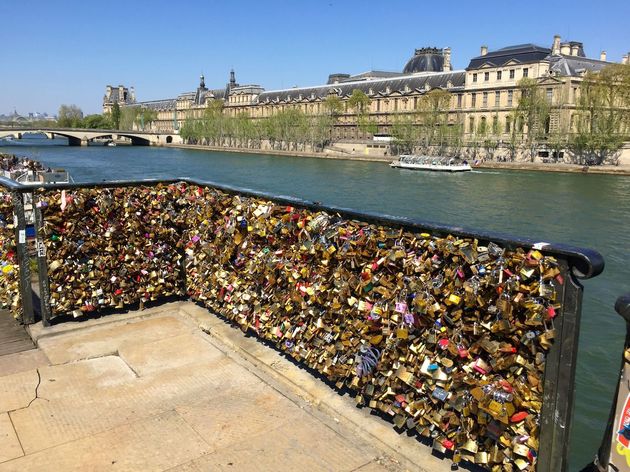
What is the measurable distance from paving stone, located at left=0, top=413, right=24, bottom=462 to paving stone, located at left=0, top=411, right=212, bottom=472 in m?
0.07

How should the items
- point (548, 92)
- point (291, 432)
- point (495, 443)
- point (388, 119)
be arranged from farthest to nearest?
point (388, 119)
point (548, 92)
point (291, 432)
point (495, 443)

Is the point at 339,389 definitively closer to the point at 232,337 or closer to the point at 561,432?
the point at 232,337

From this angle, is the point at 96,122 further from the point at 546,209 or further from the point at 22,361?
the point at 22,361

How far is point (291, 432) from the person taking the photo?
350 cm

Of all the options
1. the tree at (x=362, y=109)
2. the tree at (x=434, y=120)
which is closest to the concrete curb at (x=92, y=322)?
the tree at (x=434, y=120)

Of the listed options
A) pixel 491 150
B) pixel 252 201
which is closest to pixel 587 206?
pixel 252 201

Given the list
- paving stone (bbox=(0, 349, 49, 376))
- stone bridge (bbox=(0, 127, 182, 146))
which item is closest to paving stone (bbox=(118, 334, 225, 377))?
paving stone (bbox=(0, 349, 49, 376))

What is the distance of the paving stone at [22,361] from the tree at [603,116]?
192ft

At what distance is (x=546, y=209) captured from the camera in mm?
28438

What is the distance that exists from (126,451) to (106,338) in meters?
2.03

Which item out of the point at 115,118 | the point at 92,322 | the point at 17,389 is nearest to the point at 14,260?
the point at 92,322

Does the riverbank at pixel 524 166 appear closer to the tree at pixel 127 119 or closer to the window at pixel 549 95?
the window at pixel 549 95

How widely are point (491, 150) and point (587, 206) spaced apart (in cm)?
3882

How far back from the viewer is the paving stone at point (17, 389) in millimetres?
3835
